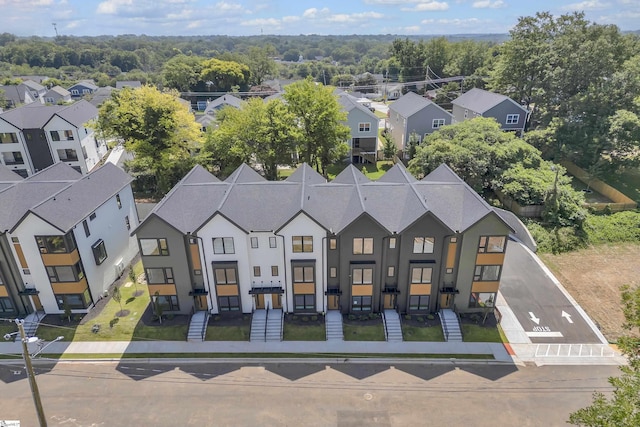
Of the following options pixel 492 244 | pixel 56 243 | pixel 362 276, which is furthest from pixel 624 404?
pixel 56 243

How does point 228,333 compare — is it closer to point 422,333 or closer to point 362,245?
point 362,245

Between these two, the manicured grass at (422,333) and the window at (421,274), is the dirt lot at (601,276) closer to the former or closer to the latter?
the manicured grass at (422,333)

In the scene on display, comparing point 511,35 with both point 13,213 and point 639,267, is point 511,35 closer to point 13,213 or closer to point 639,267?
point 639,267

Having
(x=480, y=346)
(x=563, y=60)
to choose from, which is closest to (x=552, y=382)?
(x=480, y=346)

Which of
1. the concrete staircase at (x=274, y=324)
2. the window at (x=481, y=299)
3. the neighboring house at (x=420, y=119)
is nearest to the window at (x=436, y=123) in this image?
the neighboring house at (x=420, y=119)

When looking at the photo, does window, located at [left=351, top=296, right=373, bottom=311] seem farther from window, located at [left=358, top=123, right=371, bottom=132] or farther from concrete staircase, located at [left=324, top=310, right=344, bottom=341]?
window, located at [left=358, top=123, right=371, bottom=132]

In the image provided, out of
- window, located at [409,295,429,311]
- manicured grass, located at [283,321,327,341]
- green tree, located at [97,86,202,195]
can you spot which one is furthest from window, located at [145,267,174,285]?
green tree, located at [97,86,202,195]

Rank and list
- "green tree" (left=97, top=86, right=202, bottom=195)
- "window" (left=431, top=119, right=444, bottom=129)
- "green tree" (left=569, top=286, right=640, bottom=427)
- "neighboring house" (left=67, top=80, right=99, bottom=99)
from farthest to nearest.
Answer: "neighboring house" (left=67, top=80, right=99, bottom=99), "window" (left=431, top=119, right=444, bottom=129), "green tree" (left=97, top=86, right=202, bottom=195), "green tree" (left=569, top=286, right=640, bottom=427)
